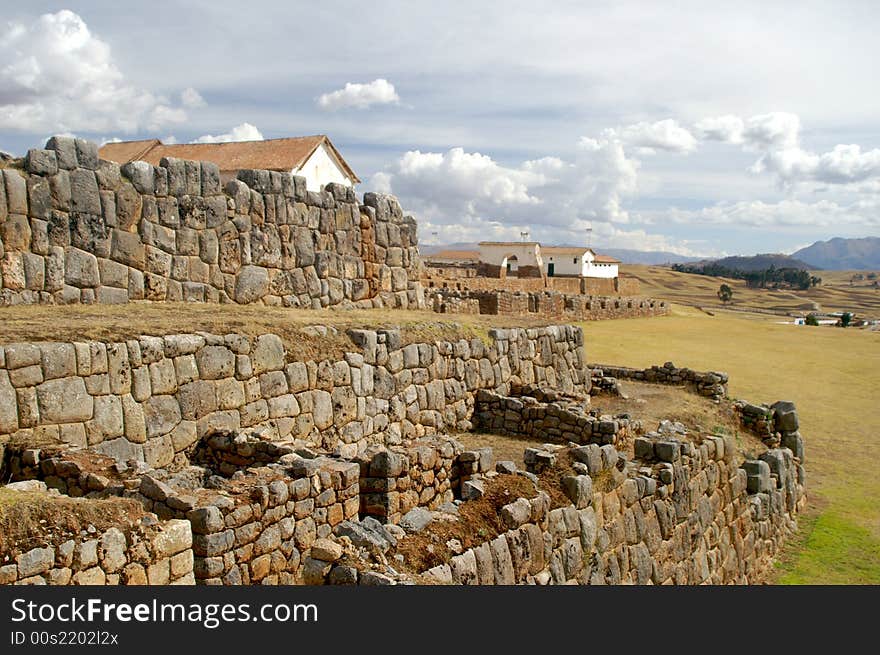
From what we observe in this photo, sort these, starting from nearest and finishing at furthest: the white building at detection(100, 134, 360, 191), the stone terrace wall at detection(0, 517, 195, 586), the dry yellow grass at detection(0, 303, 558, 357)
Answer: the stone terrace wall at detection(0, 517, 195, 586), the dry yellow grass at detection(0, 303, 558, 357), the white building at detection(100, 134, 360, 191)

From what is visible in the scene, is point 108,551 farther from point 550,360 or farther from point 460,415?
point 550,360

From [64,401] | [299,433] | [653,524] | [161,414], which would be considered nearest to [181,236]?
[299,433]

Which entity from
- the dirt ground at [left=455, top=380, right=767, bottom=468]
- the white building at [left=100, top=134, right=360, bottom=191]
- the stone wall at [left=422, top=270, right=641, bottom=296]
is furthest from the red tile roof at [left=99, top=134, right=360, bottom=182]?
the dirt ground at [left=455, top=380, right=767, bottom=468]

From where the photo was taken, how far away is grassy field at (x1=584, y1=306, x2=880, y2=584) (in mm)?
13414

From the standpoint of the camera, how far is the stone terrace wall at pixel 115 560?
15.9ft

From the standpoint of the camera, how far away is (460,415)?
13688 millimetres

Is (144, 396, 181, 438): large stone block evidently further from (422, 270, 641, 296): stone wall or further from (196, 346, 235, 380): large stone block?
(422, 270, 641, 296): stone wall

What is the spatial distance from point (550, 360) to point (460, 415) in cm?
360

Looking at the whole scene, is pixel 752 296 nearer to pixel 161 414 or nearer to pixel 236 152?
pixel 236 152

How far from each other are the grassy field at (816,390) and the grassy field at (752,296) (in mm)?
62950

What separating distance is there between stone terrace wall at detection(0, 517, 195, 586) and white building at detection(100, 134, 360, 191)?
102ft

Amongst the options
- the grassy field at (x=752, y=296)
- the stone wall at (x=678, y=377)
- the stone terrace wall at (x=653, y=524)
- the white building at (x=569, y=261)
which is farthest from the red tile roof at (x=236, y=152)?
the grassy field at (x=752, y=296)

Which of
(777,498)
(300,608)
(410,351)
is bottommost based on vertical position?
(777,498)

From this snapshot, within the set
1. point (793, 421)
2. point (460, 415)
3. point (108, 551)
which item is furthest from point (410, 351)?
point (793, 421)
